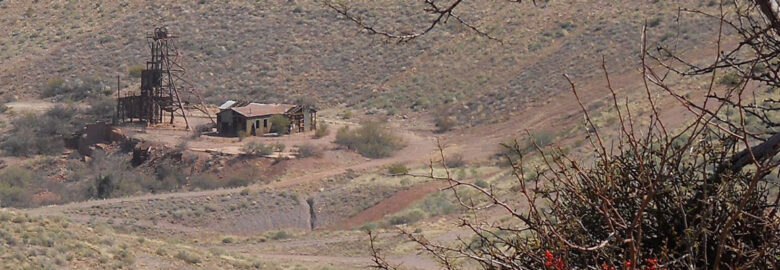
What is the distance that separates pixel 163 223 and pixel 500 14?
31603 mm

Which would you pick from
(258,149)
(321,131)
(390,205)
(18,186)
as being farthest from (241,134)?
(390,205)

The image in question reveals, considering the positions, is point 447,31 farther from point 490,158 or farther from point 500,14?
point 490,158

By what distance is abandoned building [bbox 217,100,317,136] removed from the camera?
47719 millimetres

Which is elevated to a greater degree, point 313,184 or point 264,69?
point 264,69

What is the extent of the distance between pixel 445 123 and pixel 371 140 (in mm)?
4607

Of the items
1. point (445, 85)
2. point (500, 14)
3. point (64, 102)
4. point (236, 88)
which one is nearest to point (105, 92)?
point (64, 102)

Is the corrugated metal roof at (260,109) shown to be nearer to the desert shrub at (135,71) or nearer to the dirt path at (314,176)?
the dirt path at (314,176)

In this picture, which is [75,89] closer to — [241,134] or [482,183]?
[241,134]

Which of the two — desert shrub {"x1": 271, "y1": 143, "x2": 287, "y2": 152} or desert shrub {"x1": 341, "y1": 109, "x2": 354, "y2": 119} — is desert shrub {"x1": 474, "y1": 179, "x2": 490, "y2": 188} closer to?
desert shrub {"x1": 271, "y1": 143, "x2": 287, "y2": 152}

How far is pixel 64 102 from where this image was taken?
54.7m

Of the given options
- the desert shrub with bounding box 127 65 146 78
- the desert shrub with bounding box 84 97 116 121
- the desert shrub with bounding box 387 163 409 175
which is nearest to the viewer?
the desert shrub with bounding box 387 163 409 175

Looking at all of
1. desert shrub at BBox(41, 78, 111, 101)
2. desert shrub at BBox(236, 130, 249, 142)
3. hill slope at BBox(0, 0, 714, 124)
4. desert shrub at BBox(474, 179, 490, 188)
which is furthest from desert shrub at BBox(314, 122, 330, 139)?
desert shrub at BBox(41, 78, 111, 101)

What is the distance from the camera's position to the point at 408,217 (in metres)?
35.9

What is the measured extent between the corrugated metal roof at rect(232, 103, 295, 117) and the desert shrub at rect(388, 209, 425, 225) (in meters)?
13.5
